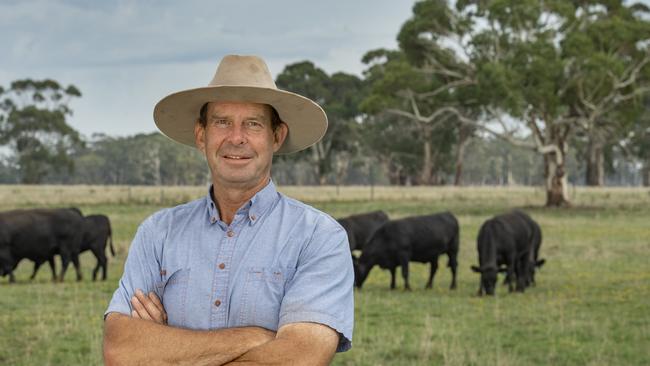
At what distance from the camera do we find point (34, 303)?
1408cm

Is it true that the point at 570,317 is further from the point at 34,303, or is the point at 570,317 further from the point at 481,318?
the point at 34,303

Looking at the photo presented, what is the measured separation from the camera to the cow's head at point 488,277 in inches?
599

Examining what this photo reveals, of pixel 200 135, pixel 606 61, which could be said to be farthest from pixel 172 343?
pixel 606 61

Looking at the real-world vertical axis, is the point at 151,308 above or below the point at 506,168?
below

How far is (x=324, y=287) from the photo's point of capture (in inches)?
140

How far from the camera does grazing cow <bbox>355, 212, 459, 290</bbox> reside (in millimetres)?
16469

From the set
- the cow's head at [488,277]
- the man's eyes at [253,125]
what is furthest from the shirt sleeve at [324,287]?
the cow's head at [488,277]

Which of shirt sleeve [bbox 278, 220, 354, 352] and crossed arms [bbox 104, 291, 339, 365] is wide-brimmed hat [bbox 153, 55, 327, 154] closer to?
shirt sleeve [bbox 278, 220, 354, 352]

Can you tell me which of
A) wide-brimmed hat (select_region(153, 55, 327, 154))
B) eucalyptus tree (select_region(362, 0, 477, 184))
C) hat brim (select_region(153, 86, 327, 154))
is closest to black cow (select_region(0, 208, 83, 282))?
hat brim (select_region(153, 86, 327, 154))

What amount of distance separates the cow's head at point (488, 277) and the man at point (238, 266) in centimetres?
1173

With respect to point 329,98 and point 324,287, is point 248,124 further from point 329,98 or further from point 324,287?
point 329,98

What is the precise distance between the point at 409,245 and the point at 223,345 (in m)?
13.4

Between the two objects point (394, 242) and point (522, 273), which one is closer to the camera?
point (522, 273)

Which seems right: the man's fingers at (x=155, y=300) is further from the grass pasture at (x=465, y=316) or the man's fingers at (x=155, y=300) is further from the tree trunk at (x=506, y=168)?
the tree trunk at (x=506, y=168)
